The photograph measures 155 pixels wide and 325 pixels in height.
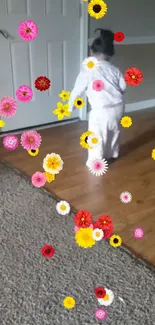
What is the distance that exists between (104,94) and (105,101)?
0.18ft

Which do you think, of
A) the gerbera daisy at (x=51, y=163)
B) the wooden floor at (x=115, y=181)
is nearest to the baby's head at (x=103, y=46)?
the wooden floor at (x=115, y=181)

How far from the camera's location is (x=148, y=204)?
1544 millimetres

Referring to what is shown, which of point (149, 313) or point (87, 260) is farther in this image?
point (87, 260)

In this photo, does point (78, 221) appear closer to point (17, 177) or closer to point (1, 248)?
point (1, 248)

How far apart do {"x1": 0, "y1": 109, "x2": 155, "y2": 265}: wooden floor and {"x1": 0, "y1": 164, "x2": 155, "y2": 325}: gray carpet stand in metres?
→ 0.13

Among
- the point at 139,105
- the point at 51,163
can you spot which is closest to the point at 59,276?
the point at 51,163

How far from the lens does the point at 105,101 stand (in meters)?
1.66

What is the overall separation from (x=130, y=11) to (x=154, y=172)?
4.85 feet

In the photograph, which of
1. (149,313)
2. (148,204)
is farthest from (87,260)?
(148,204)

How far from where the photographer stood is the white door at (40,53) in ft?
7.19

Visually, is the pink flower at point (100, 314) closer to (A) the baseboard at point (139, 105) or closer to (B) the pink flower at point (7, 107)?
(B) the pink flower at point (7, 107)

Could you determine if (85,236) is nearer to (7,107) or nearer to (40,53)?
(7,107)

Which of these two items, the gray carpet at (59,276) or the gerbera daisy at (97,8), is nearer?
the gerbera daisy at (97,8)

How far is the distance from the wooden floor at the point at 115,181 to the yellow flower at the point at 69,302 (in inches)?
13.2
